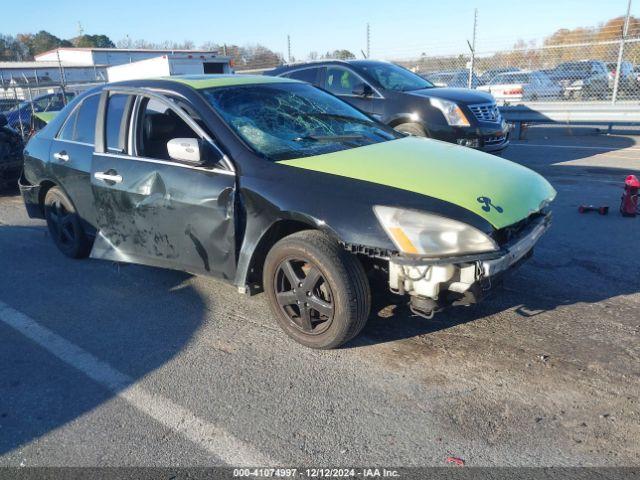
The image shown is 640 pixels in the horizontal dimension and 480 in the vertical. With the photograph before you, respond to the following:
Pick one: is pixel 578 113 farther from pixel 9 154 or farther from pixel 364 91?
pixel 9 154

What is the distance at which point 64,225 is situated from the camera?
205 inches

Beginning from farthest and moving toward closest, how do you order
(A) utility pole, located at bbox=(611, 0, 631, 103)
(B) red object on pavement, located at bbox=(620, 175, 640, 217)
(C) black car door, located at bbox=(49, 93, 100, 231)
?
(A) utility pole, located at bbox=(611, 0, 631, 103), (B) red object on pavement, located at bbox=(620, 175, 640, 217), (C) black car door, located at bbox=(49, 93, 100, 231)

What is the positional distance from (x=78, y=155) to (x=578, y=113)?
1079 cm

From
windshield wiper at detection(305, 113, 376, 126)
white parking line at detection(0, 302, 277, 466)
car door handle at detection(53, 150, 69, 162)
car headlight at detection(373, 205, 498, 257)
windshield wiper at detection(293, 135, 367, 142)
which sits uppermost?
windshield wiper at detection(305, 113, 376, 126)

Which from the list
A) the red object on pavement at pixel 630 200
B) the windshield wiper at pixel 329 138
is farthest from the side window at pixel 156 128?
the red object on pavement at pixel 630 200

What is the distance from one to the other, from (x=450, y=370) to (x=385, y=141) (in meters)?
1.84

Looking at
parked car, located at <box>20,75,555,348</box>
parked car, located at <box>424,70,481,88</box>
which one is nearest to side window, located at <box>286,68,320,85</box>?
parked car, located at <box>20,75,555,348</box>

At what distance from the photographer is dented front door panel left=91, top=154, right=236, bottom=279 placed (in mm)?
3578

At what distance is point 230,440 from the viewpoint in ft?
8.59

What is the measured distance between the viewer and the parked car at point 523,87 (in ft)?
49.2

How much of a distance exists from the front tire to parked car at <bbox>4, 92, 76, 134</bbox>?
13.6m

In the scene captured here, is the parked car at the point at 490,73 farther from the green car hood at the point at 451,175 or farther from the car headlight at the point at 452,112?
the green car hood at the point at 451,175

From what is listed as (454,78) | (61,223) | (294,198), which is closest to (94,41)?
(454,78)

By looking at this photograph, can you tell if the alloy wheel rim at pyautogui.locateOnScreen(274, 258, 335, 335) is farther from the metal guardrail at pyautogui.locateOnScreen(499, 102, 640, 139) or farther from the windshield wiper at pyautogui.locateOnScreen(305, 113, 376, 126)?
the metal guardrail at pyautogui.locateOnScreen(499, 102, 640, 139)
